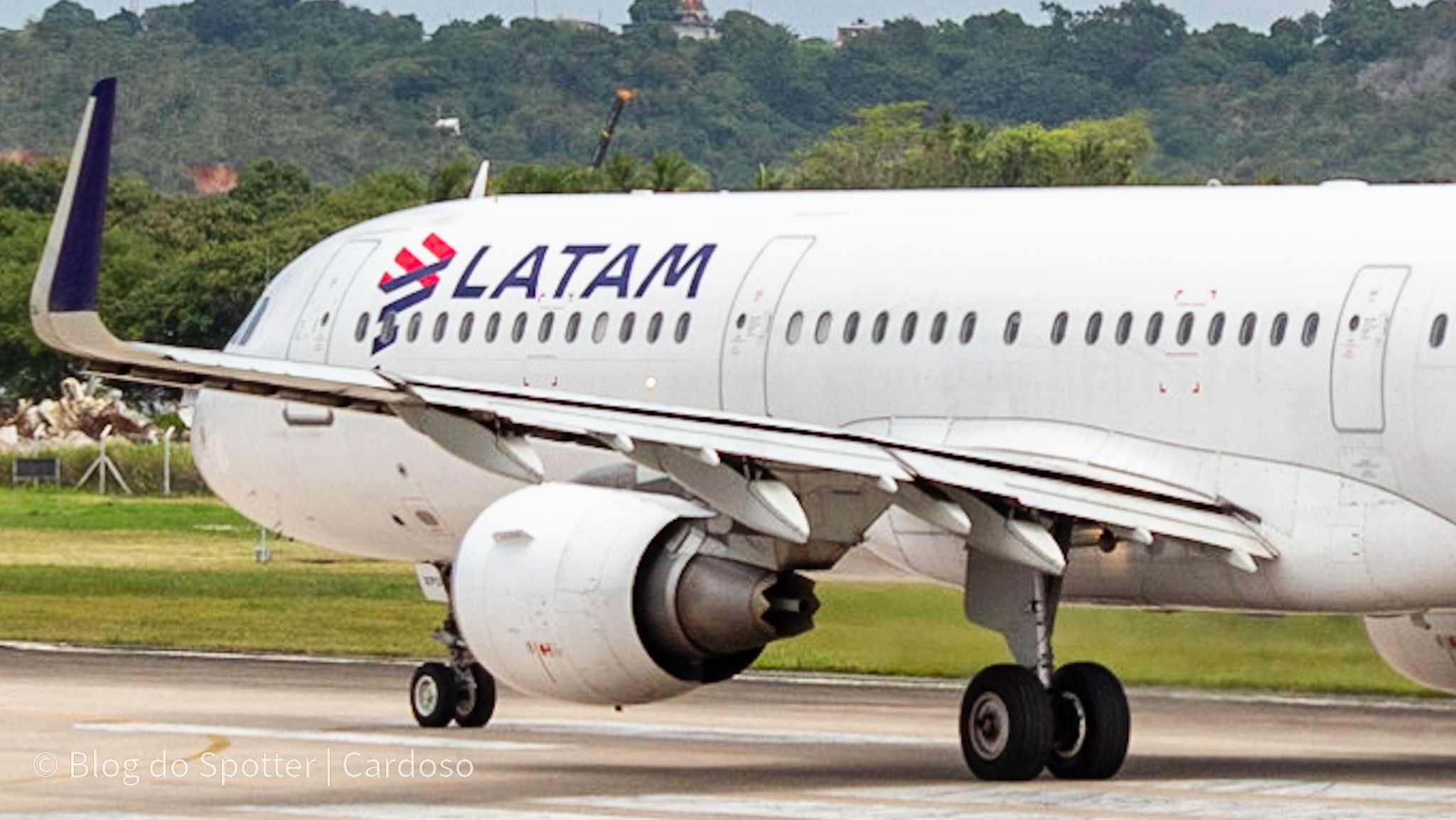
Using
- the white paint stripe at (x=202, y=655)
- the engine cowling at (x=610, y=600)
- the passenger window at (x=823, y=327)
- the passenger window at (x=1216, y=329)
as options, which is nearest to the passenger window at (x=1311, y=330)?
the passenger window at (x=1216, y=329)

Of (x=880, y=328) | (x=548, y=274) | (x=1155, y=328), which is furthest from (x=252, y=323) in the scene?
(x=1155, y=328)

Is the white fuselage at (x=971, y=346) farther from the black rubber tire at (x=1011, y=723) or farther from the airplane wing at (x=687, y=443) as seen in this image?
the black rubber tire at (x=1011, y=723)

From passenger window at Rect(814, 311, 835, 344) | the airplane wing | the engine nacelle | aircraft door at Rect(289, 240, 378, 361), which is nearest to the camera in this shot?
the airplane wing

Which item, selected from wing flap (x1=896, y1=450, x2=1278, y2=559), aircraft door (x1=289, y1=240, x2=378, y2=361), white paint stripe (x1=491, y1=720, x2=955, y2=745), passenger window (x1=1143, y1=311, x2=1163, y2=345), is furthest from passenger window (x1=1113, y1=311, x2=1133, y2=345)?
aircraft door (x1=289, y1=240, x2=378, y2=361)

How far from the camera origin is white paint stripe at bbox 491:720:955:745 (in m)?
30.5

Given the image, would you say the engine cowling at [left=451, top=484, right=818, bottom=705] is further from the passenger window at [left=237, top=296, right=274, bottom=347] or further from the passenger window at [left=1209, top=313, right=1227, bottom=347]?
the passenger window at [left=237, top=296, right=274, bottom=347]

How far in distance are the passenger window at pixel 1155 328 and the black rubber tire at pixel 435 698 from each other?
24.8 ft

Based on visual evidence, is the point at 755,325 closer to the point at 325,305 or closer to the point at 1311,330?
the point at 1311,330

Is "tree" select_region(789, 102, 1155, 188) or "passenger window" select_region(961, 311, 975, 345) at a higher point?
"passenger window" select_region(961, 311, 975, 345)

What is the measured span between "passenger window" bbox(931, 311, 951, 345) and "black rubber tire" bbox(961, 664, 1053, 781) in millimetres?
3015

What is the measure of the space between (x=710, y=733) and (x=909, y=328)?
5.06 m

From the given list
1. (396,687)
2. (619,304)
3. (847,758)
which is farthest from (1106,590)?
(396,687)

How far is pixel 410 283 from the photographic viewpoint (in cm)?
3192

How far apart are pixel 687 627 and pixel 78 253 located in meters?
4.74
